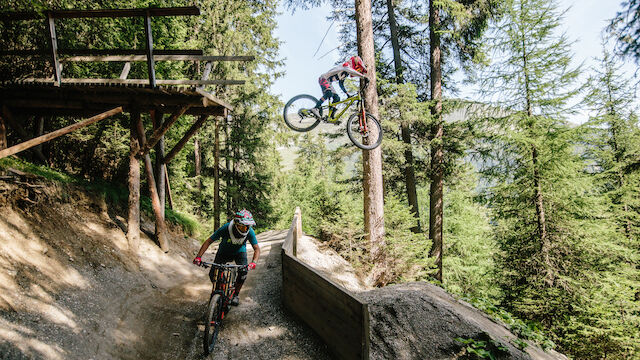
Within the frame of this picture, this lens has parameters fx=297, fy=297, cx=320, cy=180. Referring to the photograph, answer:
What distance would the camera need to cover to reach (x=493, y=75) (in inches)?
391

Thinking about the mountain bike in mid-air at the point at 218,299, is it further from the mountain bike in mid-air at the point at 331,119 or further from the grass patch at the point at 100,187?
the grass patch at the point at 100,187

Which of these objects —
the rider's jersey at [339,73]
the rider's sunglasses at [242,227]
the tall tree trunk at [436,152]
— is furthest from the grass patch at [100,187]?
the tall tree trunk at [436,152]

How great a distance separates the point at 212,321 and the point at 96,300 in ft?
7.44

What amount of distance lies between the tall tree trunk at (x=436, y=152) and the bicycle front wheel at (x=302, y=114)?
252 inches

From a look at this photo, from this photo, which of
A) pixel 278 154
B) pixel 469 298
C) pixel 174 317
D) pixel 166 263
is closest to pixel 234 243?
pixel 174 317

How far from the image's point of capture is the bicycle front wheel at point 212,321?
4.50m

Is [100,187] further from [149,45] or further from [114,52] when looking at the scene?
[149,45]

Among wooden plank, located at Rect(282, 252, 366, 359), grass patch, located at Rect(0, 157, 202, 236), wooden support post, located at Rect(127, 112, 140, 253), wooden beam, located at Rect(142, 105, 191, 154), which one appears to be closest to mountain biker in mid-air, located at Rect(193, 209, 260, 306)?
wooden plank, located at Rect(282, 252, 366, 359)

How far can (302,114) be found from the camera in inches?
298

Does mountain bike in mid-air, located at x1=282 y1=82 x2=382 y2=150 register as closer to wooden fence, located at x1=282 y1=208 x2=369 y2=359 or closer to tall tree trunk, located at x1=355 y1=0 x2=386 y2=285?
tall tree trunk, located at x1=355 y1=0 x2=386 y2=285

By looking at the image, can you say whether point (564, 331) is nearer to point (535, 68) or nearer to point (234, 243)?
point (535, 68)

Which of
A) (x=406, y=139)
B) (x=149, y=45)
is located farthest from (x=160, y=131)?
(x=406, y=139)

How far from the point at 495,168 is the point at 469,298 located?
5.67 meters

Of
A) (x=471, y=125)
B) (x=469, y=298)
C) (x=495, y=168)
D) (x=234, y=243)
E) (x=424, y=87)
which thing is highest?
(x=424, y=87)
